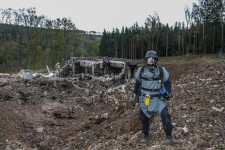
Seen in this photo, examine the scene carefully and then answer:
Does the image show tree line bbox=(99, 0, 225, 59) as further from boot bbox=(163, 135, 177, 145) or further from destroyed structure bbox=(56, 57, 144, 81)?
boot bbox=(163, 135, 177, 145)

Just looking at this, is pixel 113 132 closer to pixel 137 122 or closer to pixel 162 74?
pixel 137 122

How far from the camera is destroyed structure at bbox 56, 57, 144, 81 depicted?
14656 mm

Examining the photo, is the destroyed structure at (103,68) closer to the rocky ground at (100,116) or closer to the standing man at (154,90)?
the rocky ground at (100,116)

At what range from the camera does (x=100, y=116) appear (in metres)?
8.41

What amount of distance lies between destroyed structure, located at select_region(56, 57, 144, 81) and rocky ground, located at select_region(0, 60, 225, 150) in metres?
2.24

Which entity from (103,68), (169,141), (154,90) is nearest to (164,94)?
(154,90)

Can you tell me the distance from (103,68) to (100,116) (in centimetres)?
964

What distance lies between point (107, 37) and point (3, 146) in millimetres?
44870

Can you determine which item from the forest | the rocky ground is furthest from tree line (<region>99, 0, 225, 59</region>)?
the rocky ground

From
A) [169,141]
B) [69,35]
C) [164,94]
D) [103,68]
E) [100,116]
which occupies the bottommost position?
[100,116]

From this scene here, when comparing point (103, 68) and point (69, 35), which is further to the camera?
point (69, 35)

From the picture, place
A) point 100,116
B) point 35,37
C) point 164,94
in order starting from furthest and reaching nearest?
point 35,37
point 100,116
point 164,94

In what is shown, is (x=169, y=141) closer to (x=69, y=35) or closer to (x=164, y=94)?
(x=164, y=94)

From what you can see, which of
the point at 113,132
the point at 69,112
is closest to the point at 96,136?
the point at 113,132
